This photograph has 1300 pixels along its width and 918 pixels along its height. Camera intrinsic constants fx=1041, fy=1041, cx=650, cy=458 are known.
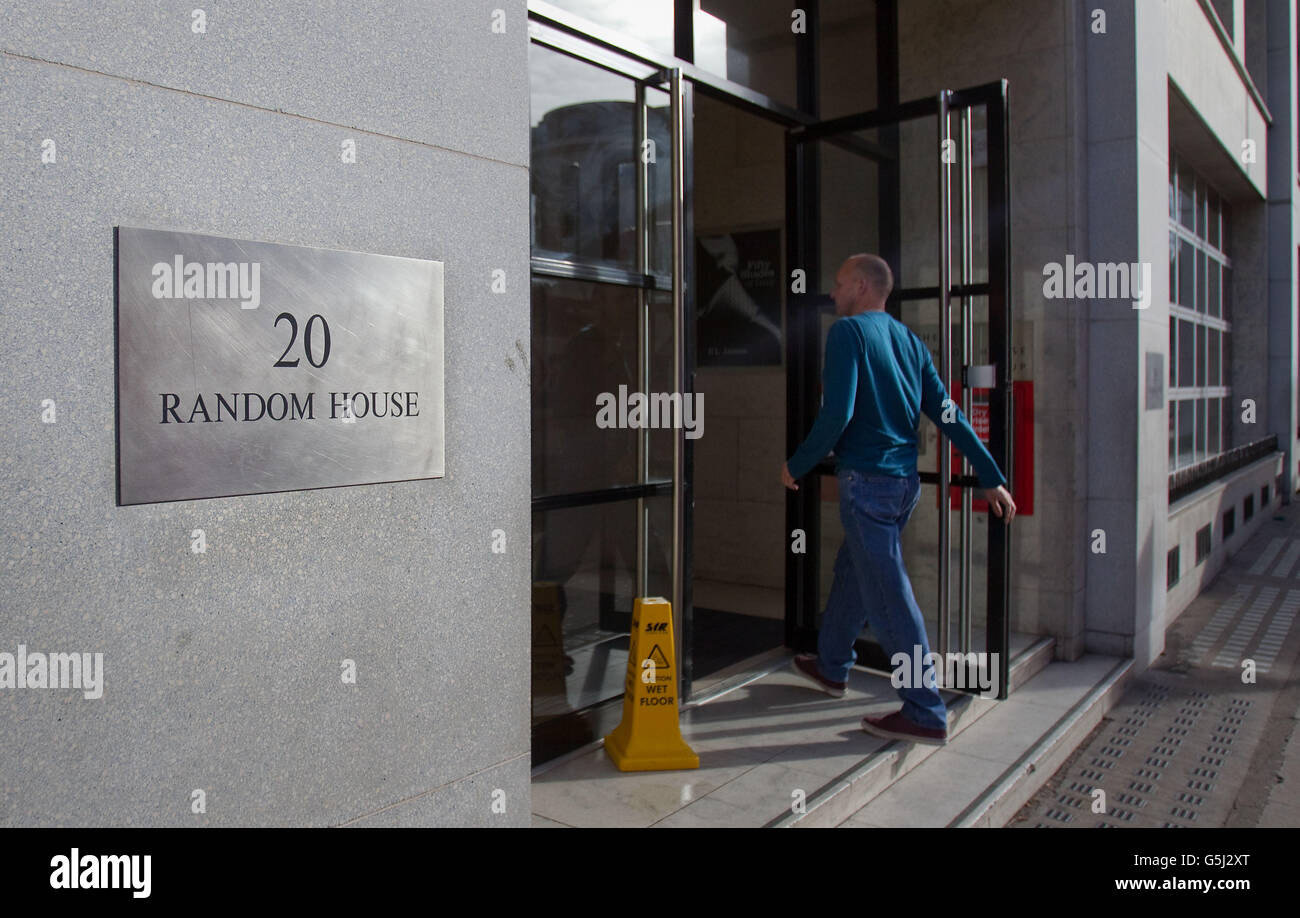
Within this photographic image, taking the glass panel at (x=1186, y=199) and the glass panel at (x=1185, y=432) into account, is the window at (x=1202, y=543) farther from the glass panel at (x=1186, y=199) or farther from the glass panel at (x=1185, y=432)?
the glass panel at (x=1186, y=199)

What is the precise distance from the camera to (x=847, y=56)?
19.5 feet

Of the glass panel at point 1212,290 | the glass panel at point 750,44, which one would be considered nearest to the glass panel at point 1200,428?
the glass panel at point 1212,290

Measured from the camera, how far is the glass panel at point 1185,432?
9.16 metres

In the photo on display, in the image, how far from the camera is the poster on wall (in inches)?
291

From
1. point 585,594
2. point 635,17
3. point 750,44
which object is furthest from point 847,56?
point 585,594

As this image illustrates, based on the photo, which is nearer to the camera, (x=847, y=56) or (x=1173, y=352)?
(x=847, y=56)

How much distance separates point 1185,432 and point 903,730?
6.65 meters

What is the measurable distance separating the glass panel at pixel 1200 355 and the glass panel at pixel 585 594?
787 centimetres

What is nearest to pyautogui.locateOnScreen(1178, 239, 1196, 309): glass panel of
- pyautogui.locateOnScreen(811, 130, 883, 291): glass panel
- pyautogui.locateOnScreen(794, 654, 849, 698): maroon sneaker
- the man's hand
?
pyautogui.locateOnScreen(811, 130, 883, 291): glass panel

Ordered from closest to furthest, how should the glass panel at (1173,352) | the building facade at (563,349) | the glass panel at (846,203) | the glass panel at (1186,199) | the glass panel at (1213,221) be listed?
the building facade at (563,349), the glass panel at (846,203), the glass panel at (1173,352), the glass panel at (1186,199), the glass panel at (1213,221)

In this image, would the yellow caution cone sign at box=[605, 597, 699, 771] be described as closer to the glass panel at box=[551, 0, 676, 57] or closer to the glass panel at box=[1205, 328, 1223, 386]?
the glass panel at box=[551, 0, 676, 57]

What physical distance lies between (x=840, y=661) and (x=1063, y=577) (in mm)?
1889

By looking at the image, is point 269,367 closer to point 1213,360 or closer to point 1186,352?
point 1186,352
